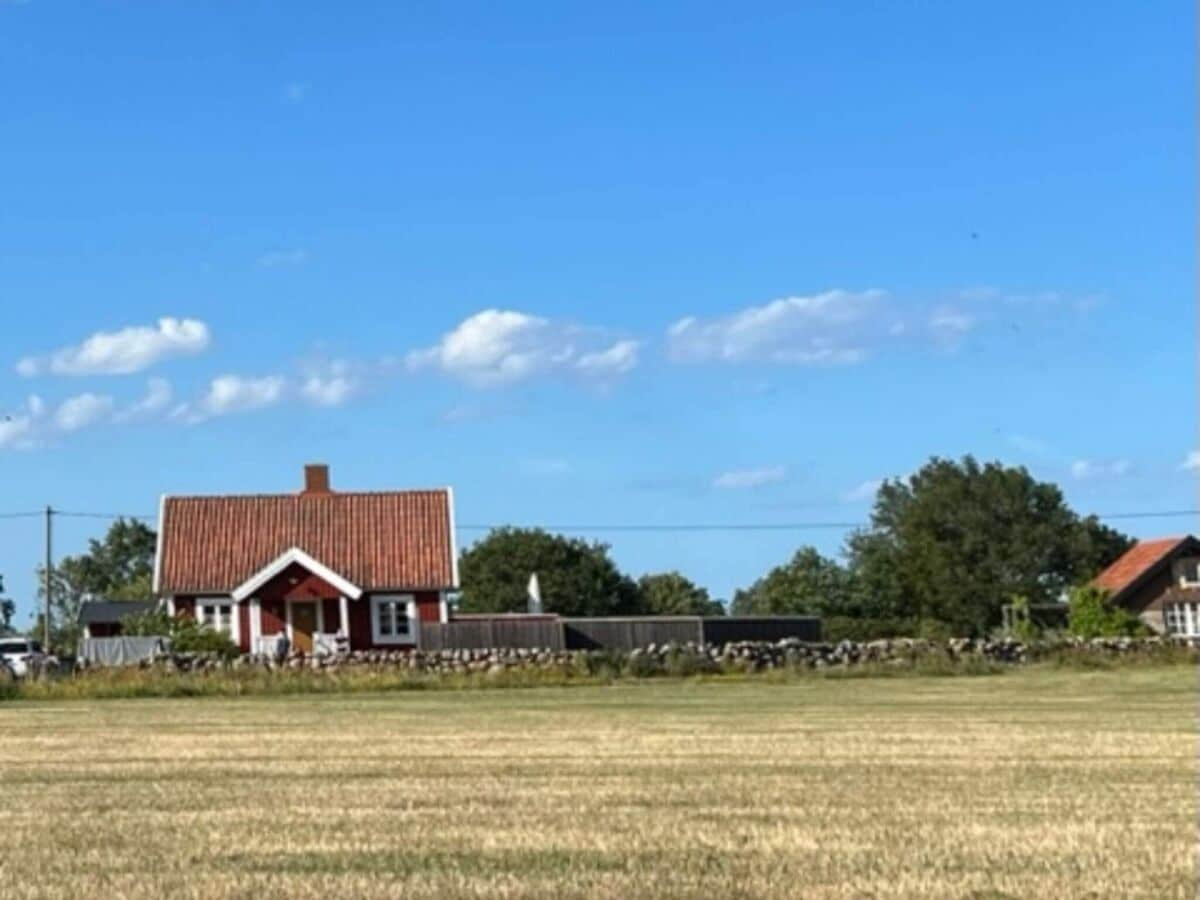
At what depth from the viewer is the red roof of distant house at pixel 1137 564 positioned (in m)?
98.1

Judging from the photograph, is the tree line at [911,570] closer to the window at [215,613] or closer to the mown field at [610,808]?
the window at [215,613]

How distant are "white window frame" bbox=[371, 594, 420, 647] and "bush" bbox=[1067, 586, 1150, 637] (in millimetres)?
25629

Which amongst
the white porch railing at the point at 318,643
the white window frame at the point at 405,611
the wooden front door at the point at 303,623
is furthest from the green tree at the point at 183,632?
the white window frame at the point at 405,611

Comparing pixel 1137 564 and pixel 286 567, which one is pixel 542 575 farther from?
pixel 286 567

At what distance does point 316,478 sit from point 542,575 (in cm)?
3834

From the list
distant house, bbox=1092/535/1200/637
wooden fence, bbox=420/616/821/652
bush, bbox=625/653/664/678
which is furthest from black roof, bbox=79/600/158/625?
distant house, bbox=1092/535/1200/637

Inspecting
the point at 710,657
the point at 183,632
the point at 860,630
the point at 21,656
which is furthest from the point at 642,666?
the point at 860,630

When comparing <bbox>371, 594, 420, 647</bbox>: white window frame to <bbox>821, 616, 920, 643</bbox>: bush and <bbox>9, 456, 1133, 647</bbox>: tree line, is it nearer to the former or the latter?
<bbox>821, 616, 920, 643</bbox>: bush

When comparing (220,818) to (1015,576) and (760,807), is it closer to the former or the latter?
(760,807)

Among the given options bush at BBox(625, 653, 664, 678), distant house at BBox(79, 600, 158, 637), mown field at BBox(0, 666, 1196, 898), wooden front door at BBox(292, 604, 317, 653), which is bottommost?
mown field at BBox(0, 666, 1196, 898)

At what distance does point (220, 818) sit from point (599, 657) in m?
34.7

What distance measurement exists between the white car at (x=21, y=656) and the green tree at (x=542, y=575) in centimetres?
3396

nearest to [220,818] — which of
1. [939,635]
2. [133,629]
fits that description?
[133,629]

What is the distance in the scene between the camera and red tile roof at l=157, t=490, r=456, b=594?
66125 millimetres
